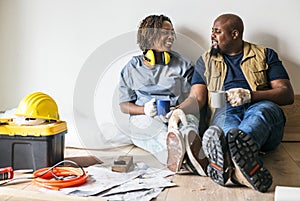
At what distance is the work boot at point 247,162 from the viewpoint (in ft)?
5.00

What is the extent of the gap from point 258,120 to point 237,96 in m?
0.23

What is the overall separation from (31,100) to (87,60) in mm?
768

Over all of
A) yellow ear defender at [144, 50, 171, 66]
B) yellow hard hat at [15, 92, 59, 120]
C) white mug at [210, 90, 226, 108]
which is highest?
yellow ear defender at [144, 50, 171, 66]

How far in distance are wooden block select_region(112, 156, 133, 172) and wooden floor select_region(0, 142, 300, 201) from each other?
0.30 feet

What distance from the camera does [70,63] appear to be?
2566 mm

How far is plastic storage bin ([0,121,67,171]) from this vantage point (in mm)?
1759

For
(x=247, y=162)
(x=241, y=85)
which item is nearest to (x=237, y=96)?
(x=241, y=85)

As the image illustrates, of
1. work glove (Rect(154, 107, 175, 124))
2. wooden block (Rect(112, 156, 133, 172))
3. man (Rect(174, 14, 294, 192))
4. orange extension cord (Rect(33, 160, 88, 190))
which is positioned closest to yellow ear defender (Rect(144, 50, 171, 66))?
man (Rect(174, 14, 294, 192))

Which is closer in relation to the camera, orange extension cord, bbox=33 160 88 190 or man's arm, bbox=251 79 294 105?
orange extension cord, bbox=33 160 88 190

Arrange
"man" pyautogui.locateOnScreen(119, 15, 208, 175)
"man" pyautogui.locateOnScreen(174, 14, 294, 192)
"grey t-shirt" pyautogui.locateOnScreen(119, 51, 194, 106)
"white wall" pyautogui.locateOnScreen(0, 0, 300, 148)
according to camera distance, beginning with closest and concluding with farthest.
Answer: "man" pyautogui.locateOnScreen(174, 14, 294, 192), "man" pyautogui.locateOnScreen(119, 15, 208, 175), "grey t-shirt" pyautogui.locateOnScreen(119, 51, 194, 106), "white wall" pyautogui.locateOnScreen(0, 0, 300, 148)

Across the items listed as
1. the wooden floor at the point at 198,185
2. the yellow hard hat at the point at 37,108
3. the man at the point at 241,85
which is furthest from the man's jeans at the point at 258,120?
the yellow hard hat at the point at 37,108

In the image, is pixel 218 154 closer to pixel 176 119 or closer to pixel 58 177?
pixel 176 119

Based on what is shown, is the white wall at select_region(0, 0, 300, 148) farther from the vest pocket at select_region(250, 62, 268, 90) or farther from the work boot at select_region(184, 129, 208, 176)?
the work boot at select_region(184, 129, 208, 176)

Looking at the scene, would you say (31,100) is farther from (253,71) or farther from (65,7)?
(253,71)
